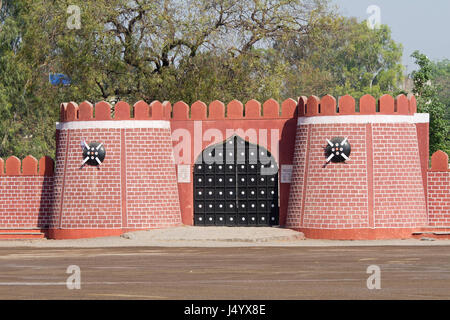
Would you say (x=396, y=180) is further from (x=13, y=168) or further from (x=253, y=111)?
(x=13, y=168)

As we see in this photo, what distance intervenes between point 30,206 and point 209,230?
16.5 ft

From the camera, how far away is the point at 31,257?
19.9 metres

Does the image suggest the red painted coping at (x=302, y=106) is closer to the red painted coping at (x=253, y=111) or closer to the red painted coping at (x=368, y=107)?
the red painted coping at (x=253, y=111)

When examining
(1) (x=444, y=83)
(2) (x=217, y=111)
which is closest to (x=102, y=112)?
(2) (x=217, y=111)

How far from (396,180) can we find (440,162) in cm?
138

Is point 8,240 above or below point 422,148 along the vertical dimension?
below

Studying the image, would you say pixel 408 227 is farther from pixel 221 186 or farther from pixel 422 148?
pixel 221 186

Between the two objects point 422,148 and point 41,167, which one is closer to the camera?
point 422,148

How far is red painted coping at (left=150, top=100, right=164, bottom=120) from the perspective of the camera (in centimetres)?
2528

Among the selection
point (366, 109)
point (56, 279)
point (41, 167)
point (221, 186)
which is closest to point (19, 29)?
point (41, 167)

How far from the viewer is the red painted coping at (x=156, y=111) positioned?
82.9ft

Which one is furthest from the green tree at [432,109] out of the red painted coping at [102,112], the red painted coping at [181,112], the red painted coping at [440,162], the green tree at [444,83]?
the green tree at [444,83]

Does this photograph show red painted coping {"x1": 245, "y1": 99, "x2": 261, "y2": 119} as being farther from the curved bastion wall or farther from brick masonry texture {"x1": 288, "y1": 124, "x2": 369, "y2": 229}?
brick masonry texture {"x1": 288, "y1": 124, "x2": 369, "y2": 229}

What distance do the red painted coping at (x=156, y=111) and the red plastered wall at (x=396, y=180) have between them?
538cm
